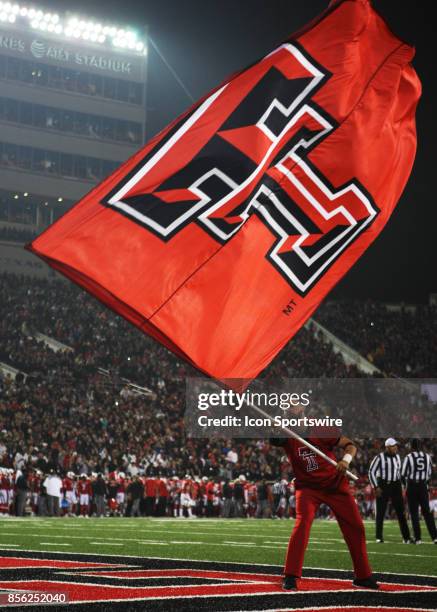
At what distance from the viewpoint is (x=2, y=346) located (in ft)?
126

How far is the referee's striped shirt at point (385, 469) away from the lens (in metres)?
17.1

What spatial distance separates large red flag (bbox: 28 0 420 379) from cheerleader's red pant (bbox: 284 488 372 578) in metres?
1.45

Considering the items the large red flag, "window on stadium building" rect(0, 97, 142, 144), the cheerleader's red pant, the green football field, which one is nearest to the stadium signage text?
"window on stadium building" rect(0, 97, 142, 144)

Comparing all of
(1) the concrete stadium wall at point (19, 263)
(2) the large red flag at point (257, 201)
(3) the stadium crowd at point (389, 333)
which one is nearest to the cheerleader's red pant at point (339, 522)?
(2) the large red flag at point (257, 201)

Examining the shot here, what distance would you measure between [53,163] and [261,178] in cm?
4726

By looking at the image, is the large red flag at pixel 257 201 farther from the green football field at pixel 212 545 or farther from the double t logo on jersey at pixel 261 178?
the green football field at pixel 212 545

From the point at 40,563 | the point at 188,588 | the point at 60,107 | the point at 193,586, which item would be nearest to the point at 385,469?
the point at 40,563

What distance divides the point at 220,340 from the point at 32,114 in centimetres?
4759

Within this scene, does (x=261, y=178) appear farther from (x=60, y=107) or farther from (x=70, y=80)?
(x=70, y=80)

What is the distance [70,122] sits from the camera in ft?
181

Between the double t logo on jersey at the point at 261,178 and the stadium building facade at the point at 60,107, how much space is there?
45.5 m

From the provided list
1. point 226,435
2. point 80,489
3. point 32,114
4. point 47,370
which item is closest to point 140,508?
point 80,489

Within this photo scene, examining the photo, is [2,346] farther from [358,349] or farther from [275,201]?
[275,201]

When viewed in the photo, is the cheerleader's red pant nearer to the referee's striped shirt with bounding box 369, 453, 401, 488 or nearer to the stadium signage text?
the referee's striped shirt with bounding box 369, 453, 401, 488
